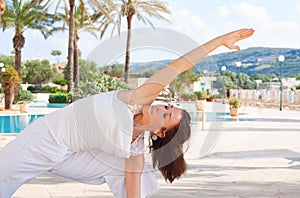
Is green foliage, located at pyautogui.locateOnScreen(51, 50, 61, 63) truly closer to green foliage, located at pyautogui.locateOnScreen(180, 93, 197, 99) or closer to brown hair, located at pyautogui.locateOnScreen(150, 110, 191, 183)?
green foliage, located at pyautogui.locateOnScreen(180, 93, 197, 99)

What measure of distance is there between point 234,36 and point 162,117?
556 mm

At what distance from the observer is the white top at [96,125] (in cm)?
235

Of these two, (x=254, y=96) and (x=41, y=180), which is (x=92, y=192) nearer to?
(x=41, y=180)

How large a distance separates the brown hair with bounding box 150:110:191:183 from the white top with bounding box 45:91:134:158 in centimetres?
28

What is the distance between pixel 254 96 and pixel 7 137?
82.4 feet

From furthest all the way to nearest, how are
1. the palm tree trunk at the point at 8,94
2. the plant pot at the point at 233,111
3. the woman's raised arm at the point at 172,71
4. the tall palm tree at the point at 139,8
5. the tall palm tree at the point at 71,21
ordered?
1. the tall palm tree at the point at 71,21
2. the tall palm tree at the point at 139,8
3. the palm tree trunk at the point at 8,94
4. the plant pot at the point at 233,111
5. the woman's raised arm at the point at 172,71

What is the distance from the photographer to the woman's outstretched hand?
7.85 feet

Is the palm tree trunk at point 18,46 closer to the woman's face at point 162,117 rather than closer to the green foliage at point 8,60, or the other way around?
the green foliage at point 8,60

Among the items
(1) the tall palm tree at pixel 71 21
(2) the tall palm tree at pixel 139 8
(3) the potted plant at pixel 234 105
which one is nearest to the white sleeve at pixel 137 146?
(3) the potted plant at pixel 234 105

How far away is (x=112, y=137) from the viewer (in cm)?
236

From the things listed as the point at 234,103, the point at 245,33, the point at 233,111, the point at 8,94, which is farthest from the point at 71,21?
the point at 245,33

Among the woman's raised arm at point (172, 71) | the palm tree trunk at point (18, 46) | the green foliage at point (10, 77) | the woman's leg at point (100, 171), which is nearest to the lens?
the woman's raised arm at point (172, 71)

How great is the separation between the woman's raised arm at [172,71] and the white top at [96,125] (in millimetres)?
90

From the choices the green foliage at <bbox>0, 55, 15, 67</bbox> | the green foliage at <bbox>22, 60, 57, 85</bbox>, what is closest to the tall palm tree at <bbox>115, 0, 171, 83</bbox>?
the green foliage at <bbox>22, 60, 57, 85</bbox>
